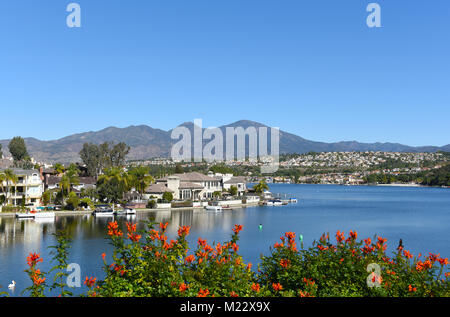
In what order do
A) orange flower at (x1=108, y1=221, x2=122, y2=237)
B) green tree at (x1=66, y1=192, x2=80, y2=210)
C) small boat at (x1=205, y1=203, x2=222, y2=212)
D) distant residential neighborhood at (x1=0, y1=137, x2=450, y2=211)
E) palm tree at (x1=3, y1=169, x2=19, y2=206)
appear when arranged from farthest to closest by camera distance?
small boat at (x1=205, y1=203, x2=222, y2=212) < green tree at (x1=66, y1=192, x2=80, y2=210) < distant residential neighborhood at (x1=0, y1=137, x2=450, y2=211) < palm tree at (x1=3, y1=169, x2=19, y2=206) < orange flower at (x1=108, y1=221, x2=122, y2=237)

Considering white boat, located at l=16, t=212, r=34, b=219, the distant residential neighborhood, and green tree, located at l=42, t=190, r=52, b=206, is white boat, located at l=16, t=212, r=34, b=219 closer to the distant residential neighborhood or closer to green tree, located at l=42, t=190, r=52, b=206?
the distant residential neighborhood

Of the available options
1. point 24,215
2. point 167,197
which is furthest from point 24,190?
point 167,197

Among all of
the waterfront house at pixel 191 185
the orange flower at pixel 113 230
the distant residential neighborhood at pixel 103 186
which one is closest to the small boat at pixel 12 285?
the orange flower at pixel 113 230

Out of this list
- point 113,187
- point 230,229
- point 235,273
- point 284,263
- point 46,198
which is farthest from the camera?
point 113,187

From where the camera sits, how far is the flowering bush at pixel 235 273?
6.39m

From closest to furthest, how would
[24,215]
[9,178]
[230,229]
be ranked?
[230,229], [24,215], [9,178]

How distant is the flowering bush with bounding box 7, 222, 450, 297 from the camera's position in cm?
639

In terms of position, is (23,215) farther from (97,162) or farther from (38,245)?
(97,162)

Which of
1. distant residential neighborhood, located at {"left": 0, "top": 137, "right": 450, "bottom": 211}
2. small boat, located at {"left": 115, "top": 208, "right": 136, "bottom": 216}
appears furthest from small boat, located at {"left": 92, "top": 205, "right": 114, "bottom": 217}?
distant residential neighborhood, located at {"left": 0, "top": 137, "right": 450, "bottom": 211}

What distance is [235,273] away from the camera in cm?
690

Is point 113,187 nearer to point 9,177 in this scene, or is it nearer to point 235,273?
point 9,177

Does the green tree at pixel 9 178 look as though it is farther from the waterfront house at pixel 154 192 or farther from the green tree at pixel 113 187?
the waterfront house at pixel 154 192
